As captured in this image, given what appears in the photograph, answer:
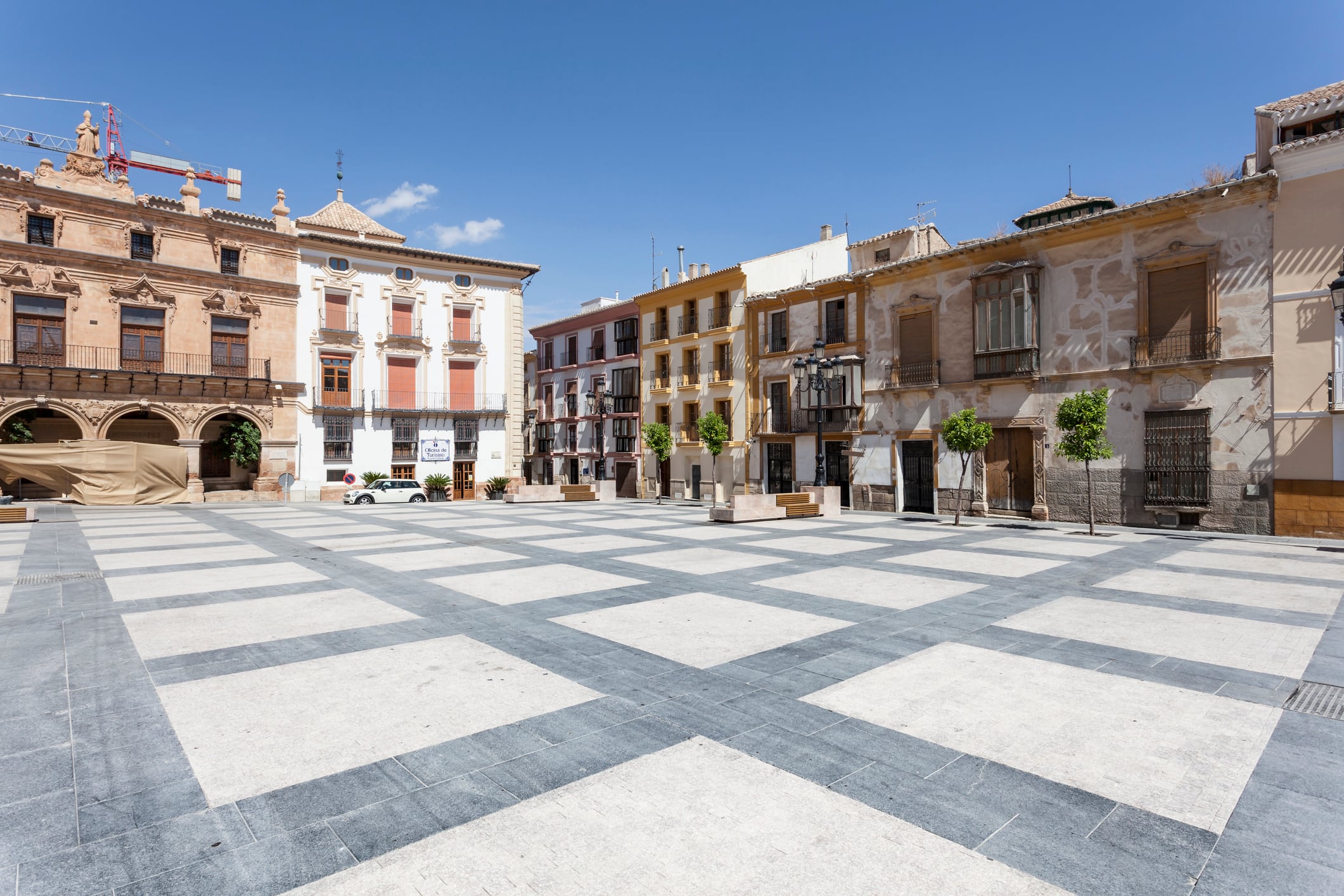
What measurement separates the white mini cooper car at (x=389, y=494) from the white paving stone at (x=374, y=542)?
15114 mm

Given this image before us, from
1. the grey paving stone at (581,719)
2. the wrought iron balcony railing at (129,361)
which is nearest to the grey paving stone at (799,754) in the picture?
the grey paving stone at (581,719)

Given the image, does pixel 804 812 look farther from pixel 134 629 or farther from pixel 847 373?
pixel 847 373

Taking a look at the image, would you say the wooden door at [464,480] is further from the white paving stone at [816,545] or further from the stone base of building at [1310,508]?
the stone base of building at [1310,508]

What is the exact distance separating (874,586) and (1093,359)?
1453 centimetres

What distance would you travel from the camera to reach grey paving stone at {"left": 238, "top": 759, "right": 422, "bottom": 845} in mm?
3379


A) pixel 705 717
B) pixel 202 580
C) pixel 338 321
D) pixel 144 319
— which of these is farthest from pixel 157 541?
pixel 338 321

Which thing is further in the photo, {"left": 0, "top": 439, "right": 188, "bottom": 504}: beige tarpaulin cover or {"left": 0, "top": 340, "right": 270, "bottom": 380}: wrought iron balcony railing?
{"left": 0, "top": 340, "right": 270, "bottom": 380}: wrought iron balcony railing

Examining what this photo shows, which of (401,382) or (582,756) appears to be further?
(401,382)

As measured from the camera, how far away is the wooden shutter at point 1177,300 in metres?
17.6

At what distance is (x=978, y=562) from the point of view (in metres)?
11.7

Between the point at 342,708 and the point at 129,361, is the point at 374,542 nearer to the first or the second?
the point at 342,708

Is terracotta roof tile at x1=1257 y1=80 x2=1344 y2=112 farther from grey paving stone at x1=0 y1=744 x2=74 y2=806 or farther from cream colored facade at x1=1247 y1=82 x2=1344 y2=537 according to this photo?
grey paving stone at x1=0 y1=744 x2=74 y2=806

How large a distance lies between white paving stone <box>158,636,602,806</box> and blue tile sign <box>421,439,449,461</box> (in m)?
30.3

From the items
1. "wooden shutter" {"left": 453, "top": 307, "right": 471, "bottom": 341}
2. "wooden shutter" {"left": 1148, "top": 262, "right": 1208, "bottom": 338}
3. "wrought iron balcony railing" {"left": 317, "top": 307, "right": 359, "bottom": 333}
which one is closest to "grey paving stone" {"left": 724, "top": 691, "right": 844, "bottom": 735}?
"wooden shutter" {"left": 1148, "top": 262, "right": 1208, "bottom": 338}
